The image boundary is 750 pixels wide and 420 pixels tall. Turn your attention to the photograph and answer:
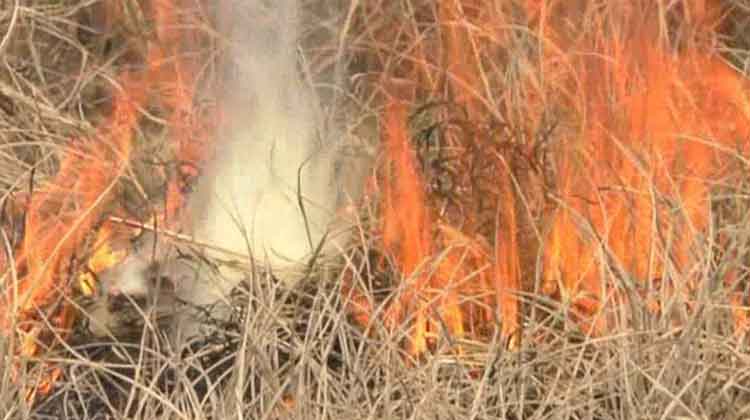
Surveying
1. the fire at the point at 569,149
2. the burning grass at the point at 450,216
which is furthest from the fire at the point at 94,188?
the fire at the point at 569,149

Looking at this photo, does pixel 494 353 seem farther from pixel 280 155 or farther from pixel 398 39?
pixel 398 39

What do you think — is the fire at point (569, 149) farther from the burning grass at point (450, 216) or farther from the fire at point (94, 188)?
the fire at point (94, 188)

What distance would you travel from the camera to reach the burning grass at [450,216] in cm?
242

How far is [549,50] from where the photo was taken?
3.32m

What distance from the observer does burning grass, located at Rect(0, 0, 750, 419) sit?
2424mm

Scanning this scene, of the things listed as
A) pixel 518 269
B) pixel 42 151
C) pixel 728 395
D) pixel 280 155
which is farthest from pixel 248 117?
pixel 728 395

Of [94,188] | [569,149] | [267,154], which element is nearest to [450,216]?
[569,149]

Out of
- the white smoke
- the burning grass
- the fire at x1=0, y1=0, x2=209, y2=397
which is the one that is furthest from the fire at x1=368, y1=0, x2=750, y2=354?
the fire at x1=0, y1=0, x2=209, y2=397

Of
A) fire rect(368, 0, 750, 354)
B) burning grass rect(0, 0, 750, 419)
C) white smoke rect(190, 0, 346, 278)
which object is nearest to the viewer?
burning grass rect(0, 0, 750, 419)

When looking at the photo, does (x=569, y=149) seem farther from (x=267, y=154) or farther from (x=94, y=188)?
(x=94, y=188)

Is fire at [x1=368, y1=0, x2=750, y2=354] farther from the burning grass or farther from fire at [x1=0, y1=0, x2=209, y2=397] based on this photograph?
fire at [x1=0, y1=0, x2=209, y2=397]

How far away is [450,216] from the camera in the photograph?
291 cm

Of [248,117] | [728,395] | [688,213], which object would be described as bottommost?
[728,395]

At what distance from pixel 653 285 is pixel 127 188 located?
3.16 feet
